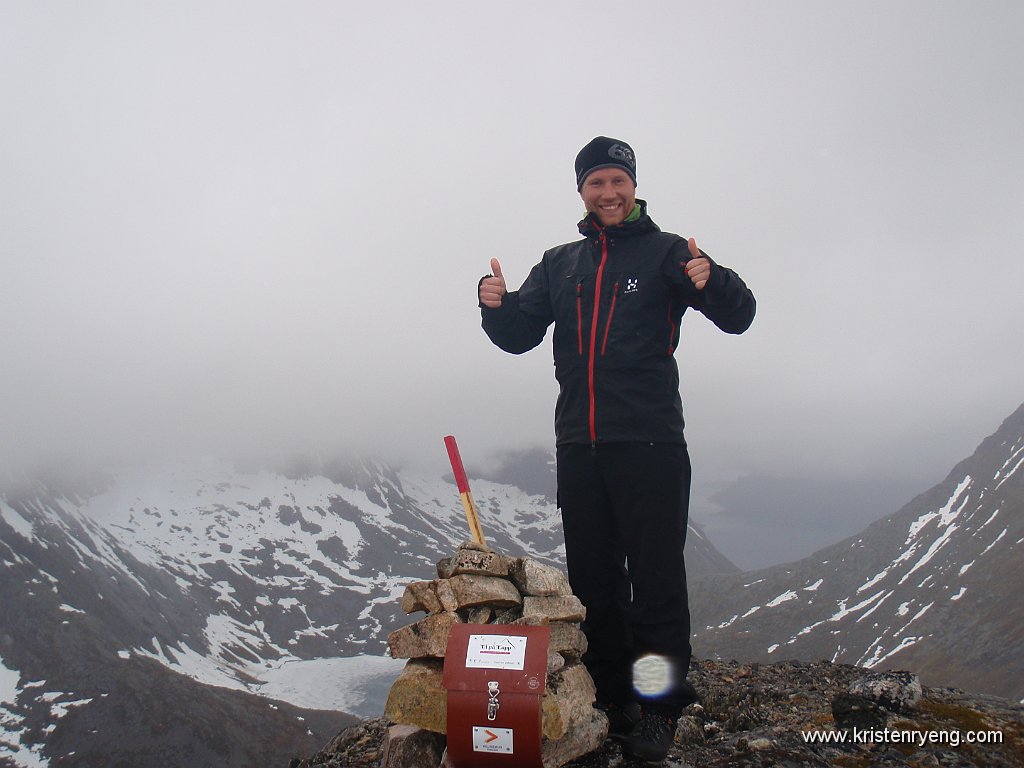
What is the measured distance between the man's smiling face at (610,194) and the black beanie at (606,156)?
2.3 inches

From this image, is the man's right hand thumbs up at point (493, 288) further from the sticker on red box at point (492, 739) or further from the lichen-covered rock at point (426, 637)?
the sticker on red box at point (492, 739)

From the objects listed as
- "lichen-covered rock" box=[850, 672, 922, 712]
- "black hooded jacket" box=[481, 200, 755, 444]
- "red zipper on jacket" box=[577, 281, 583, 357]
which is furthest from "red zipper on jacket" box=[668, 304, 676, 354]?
"lichen-covered rock" box=[850, 672, 922, 712]

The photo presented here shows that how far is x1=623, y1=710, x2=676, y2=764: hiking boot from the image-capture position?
19.4 ft

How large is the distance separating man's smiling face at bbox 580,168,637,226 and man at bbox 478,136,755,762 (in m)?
0.01

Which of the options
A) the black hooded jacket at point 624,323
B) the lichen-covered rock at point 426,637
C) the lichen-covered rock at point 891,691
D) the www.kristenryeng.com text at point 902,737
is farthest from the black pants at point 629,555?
the lichen-covered rock at point 891,691

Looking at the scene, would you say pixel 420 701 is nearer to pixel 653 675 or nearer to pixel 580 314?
pixel 653 675

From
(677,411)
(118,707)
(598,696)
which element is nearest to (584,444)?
(677,411)

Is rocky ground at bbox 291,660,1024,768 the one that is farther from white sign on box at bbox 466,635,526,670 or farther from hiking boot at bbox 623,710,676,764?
white sign on box at bbox 466,635,526,670

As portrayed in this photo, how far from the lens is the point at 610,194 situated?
690 centimetres

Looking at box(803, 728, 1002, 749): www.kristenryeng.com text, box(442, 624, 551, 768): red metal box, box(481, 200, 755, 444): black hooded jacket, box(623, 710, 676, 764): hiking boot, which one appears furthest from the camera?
box(803, 728, 1002, 749): www.kristenryeng.com text

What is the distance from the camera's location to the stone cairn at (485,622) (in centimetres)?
609

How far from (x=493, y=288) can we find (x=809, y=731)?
605cm

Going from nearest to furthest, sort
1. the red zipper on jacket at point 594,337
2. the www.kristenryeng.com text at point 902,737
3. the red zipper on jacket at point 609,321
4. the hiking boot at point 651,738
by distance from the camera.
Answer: the hiking boot at point 651,738
the red zipper on jacket at point 594,337
the red zipper on jacket at point 609,321
the www.kristenryeng.com text at point 902,737

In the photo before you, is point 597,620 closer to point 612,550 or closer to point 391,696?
point 612,550
